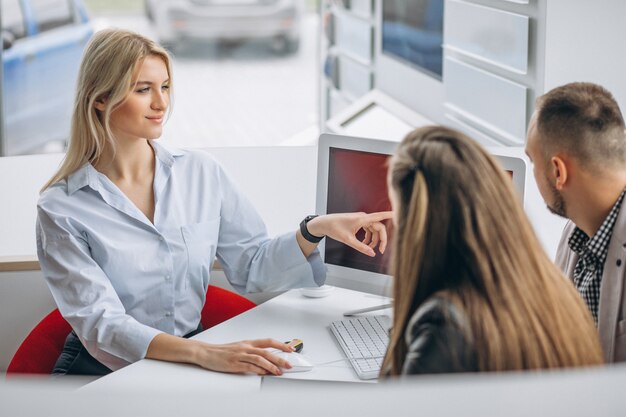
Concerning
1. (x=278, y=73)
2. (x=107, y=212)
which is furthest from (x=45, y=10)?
(x=107, y=212)

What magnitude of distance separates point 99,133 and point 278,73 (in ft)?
18.1

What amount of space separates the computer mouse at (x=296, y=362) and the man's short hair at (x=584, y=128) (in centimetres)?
67

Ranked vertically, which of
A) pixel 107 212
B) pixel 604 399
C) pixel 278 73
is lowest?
pixel 278 73

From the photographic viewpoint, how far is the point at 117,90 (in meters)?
2.14

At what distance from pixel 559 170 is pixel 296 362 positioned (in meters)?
0.68

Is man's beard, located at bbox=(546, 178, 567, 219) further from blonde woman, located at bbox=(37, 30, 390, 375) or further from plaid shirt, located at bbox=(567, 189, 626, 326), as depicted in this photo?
blonde woman, located at bbox=(37, 30, 390, 375)

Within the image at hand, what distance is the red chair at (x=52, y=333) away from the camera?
228cm

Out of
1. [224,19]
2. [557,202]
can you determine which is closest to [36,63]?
[224,19]

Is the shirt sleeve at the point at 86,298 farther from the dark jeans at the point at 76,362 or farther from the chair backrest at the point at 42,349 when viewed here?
the chair backrest at the point at 42,349

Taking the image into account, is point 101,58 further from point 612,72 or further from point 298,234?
point 612,72

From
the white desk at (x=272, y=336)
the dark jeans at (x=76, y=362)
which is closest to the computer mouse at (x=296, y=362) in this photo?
the white desk at (x=272, y=336)

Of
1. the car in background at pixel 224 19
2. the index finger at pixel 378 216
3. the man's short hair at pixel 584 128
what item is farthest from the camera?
the car in background at pixel 224 19

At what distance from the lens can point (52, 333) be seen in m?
2.35

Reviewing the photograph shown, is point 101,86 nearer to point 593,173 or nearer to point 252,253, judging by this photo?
point 252,253
